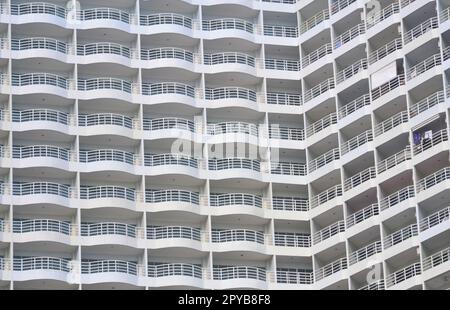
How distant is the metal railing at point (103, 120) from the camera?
350 ft

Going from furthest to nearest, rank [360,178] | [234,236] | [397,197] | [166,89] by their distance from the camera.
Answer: [166,89] → [234,236] → [360,178] → [397,197]

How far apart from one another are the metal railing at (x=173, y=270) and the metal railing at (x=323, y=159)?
10448 mm

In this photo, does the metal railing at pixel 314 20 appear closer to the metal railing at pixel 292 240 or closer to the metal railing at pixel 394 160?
the metal railing at pixel 394 160

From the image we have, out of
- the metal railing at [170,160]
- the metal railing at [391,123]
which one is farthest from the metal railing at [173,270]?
the metal railing at [391,123]

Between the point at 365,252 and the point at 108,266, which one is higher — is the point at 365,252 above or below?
below

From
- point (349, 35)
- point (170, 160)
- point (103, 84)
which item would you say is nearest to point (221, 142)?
point (170, 160)

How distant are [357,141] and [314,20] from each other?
11310 millimetres

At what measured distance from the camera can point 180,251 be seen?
4043 inches

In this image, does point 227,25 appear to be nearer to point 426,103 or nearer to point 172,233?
point 172,233

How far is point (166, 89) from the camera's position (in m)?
108
